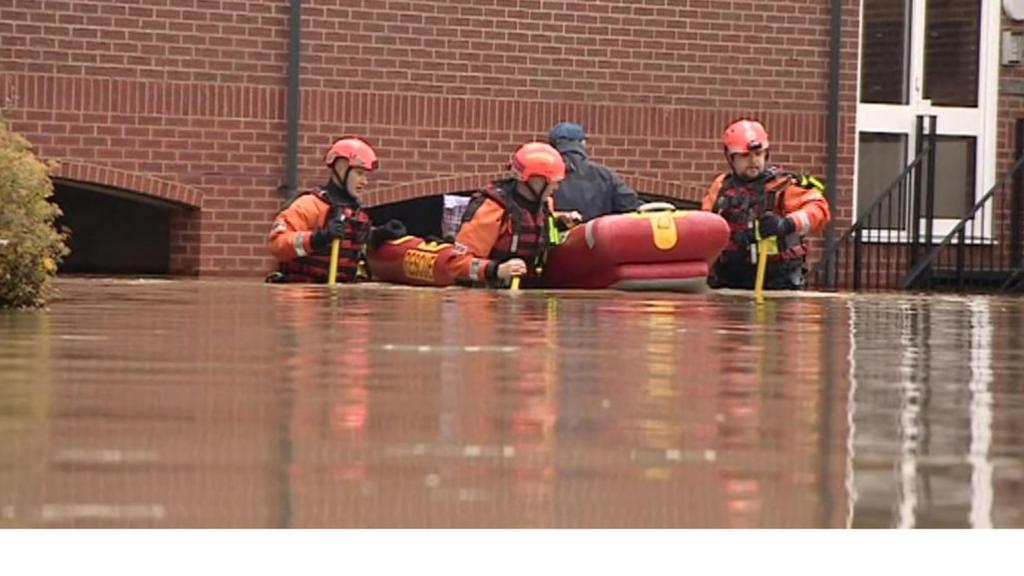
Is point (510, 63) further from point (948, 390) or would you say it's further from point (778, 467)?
point (778, 467)

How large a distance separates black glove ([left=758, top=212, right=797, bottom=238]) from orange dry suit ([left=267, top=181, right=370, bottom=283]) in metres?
2.74

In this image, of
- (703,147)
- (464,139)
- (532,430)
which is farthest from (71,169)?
(532,430)

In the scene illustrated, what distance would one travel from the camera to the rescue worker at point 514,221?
1602cm

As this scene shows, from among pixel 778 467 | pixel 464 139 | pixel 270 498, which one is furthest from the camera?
pixel 464 139

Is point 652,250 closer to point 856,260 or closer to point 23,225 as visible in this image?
point 856,260

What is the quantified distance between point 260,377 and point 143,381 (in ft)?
1.17

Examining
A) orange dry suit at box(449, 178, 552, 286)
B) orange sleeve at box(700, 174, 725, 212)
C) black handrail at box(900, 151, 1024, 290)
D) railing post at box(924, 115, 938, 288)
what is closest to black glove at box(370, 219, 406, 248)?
orange dry suit at box(449, 178, 552, 286)

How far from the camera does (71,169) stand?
64.5 ft

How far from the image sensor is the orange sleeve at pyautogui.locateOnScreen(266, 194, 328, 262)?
16.8 metres

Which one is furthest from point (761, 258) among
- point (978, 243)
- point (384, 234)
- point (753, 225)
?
point (978, 243)

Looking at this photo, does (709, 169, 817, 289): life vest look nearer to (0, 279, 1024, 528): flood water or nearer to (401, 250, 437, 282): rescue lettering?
(401, 250, 437, 282): rescue lettering

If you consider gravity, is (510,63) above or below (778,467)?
above

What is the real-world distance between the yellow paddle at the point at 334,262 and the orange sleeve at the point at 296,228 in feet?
0.52

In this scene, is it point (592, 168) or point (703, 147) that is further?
point (703, 147)
